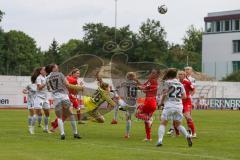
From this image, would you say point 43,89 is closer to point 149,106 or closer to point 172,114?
point 149,106

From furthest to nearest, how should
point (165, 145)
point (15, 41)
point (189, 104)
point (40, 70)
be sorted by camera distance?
point (15, 41) < point (40, 70) < point (189, 104) < point (165, 145)

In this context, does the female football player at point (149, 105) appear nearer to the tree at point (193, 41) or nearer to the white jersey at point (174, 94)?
the white jersey at point (174, 94)

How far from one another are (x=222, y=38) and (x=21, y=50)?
163 feet

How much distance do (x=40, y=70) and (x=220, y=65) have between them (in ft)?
205

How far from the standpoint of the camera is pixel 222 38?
106 meters

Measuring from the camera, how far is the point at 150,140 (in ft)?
65.2

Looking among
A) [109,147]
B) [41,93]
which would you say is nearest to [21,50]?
[41,93]

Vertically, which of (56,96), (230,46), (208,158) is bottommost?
(208,158)

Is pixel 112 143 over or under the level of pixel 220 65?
under

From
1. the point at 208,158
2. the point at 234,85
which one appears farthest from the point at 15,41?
the point at 208,158

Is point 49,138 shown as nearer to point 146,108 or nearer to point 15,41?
point 146,108

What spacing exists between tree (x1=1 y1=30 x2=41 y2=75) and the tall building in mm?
38471

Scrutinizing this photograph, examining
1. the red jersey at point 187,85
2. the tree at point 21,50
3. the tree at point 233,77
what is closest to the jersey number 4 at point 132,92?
the red jersey at point 187,85

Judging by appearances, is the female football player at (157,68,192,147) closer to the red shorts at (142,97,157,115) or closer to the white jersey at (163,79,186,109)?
the white jersey at (163,79,186,109)
